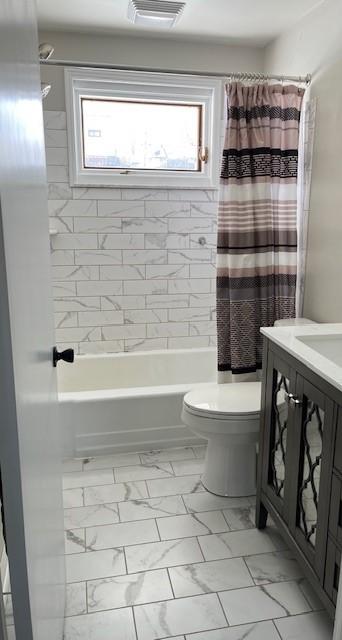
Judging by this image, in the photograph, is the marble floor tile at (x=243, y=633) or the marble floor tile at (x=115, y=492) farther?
the marble floor tile at (x=115, y=492)

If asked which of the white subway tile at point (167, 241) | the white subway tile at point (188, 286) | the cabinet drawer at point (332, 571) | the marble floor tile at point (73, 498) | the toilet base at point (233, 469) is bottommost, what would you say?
the marble floor tile at point (73, 498)

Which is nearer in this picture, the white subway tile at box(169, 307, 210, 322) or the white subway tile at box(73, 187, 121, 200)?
the white subway tile at box(73, 187, 121, 200)

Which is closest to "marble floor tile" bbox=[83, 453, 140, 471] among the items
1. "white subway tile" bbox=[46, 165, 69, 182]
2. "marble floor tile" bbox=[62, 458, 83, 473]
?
"marble floor tile" bbox=[62, 458, 83, 473]

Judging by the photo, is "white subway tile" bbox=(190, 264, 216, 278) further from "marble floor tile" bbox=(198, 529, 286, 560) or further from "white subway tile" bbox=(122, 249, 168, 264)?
"marble floor tile" bbox=(198, 529, 286, 560)

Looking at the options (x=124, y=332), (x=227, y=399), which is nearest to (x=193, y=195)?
(x=124, y=332)

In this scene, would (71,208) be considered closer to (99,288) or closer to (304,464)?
(99,288)

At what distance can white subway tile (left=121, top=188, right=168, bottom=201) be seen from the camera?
10.1 feet

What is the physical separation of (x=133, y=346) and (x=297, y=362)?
1906 mm

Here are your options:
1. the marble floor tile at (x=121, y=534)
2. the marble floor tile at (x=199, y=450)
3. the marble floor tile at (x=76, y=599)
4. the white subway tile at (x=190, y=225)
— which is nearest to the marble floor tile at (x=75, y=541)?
the marble floor tile at (x=121, y=534)

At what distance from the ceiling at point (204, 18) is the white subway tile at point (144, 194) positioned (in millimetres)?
927

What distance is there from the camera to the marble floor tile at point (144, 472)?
2404 millimetres

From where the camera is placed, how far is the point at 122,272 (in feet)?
10.5

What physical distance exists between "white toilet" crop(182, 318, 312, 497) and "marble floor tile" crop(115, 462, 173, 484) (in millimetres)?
235

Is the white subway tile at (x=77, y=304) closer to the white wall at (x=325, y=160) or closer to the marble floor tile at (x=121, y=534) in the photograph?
the white wall at (x=325, y=160)
